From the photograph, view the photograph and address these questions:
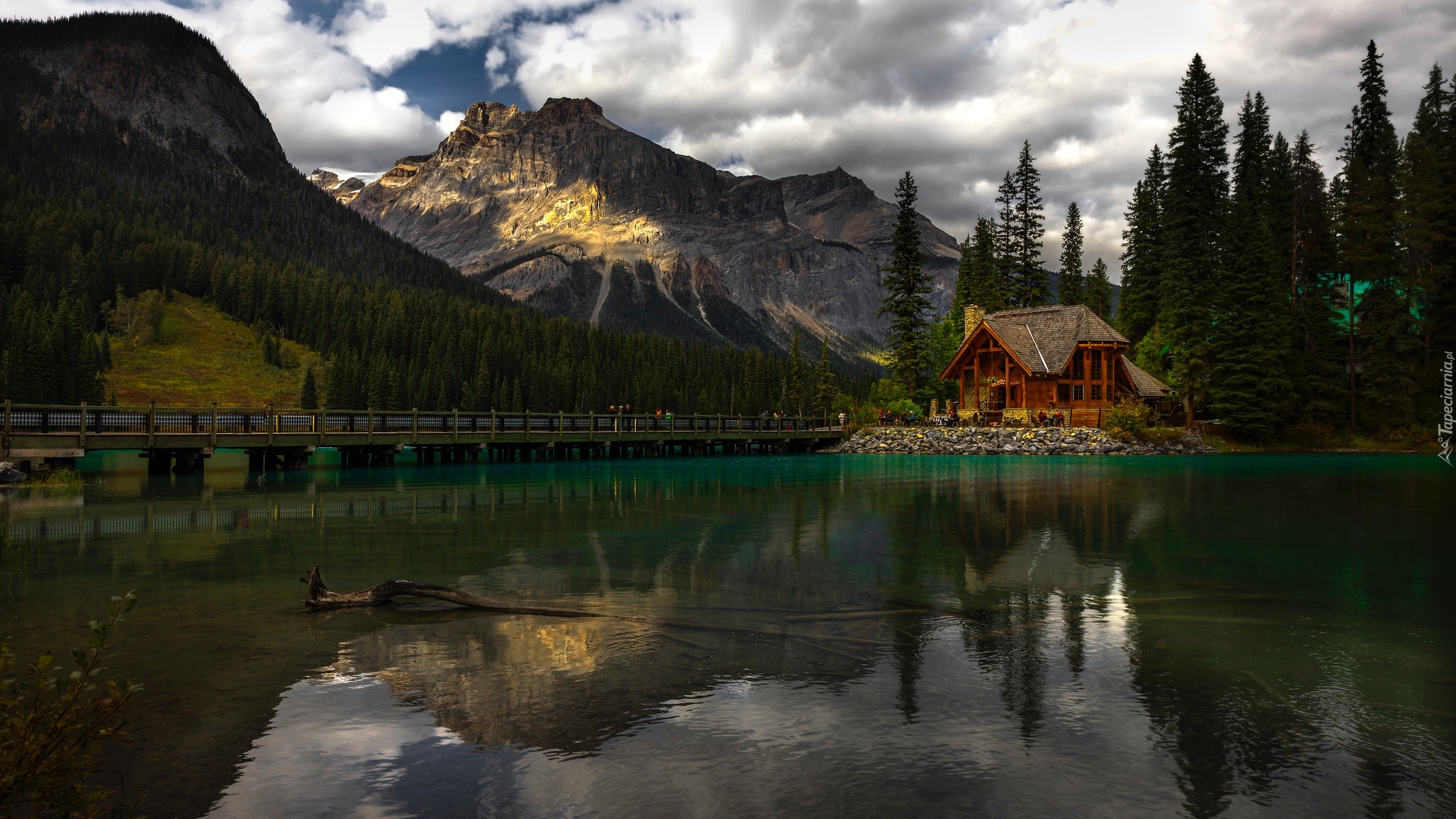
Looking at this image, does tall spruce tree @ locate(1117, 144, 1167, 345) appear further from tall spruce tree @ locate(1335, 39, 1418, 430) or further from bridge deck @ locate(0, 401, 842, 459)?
bridge deck @ locate(0, 401, 842, 459)

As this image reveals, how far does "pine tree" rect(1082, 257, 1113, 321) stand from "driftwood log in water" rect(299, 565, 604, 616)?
8835cm

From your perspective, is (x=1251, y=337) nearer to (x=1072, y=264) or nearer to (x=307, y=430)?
(x=1072, y=264)

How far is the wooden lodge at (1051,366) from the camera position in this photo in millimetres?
64125

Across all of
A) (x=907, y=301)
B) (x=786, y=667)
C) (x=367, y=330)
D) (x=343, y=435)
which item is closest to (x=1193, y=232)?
(x=907, y=301)

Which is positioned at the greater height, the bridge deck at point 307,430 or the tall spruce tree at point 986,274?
the tall spruce tree at point 986,274

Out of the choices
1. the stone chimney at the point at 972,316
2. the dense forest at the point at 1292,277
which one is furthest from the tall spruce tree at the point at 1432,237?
the stone chimney at the point at 972,316

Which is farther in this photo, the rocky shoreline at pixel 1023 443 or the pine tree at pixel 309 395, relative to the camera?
the pine tree at pixel 309 395

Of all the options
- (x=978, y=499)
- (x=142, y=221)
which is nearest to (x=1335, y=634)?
(x=978, y=499)

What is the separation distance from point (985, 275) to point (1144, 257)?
1404 centimetres

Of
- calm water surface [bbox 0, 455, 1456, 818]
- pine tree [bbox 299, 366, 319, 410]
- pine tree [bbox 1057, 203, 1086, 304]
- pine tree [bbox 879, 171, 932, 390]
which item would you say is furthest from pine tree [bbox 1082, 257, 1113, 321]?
pine tree [bbox 299, 366, 319, 410]

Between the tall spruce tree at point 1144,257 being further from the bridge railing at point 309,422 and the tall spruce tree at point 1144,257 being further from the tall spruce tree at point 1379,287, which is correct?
the bridge railing at point 309,422

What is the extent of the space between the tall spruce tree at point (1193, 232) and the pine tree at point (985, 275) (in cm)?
1424

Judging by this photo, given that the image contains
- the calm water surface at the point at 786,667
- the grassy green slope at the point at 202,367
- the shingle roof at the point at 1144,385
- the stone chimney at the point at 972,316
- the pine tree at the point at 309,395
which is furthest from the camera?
the pine tree at the point at 309,395

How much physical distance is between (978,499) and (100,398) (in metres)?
102
